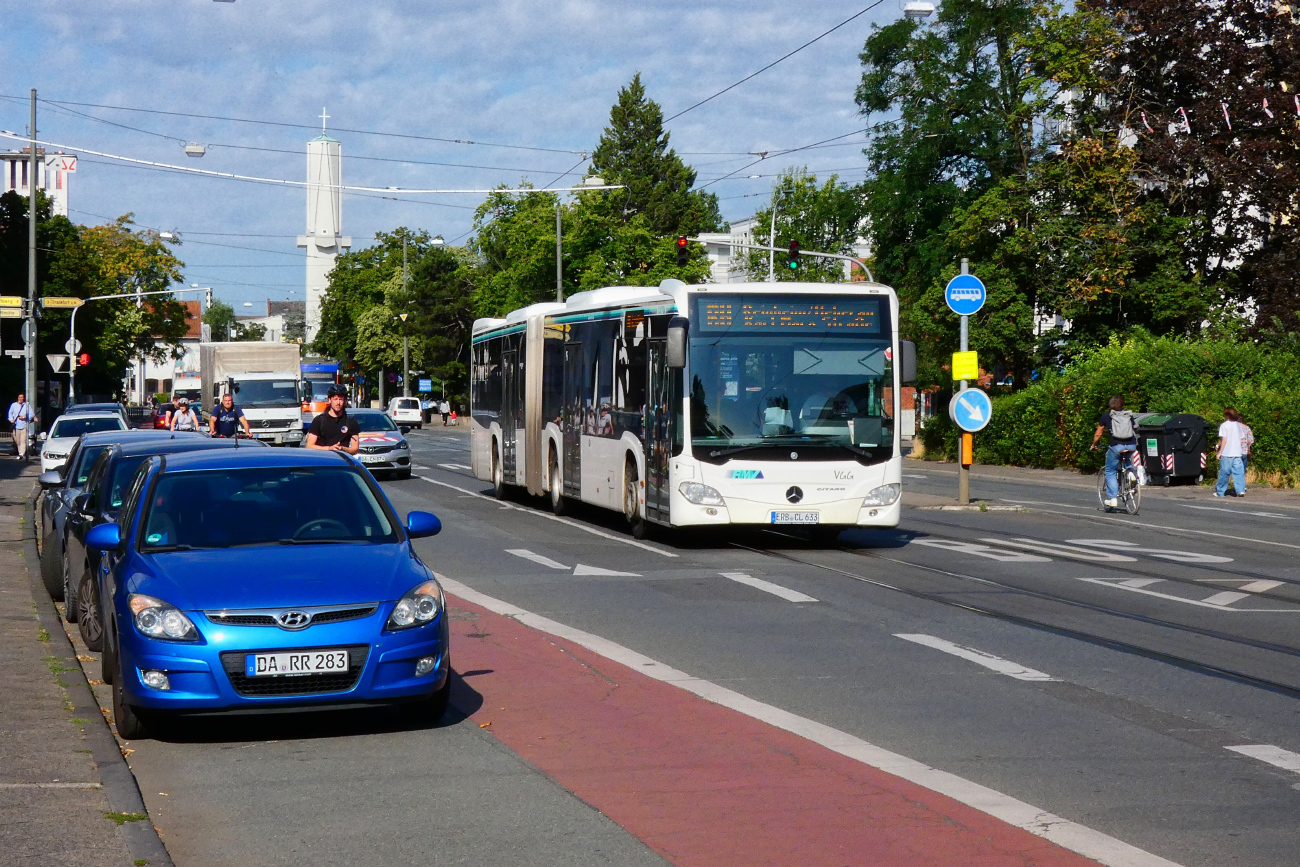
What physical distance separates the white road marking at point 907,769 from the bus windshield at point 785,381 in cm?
641

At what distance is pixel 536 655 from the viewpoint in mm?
10625

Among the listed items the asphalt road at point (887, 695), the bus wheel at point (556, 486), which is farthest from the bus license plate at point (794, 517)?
the bus wheel at point (556, 486)

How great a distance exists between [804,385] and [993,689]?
8.60 m

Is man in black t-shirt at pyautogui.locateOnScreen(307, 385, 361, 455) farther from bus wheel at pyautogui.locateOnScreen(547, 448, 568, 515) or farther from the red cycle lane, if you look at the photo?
the red cycle lane

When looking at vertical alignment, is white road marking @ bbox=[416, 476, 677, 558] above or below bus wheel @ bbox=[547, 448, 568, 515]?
below

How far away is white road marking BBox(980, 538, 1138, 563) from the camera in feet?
57.3

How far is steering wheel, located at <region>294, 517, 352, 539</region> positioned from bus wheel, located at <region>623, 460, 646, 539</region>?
10.5m

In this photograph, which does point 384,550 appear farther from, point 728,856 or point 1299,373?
point 1299,373

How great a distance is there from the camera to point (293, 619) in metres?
7.75

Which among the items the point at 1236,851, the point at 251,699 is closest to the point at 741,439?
the point at 251,699

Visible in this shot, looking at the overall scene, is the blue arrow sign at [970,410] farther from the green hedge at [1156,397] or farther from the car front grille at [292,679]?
the car front grille at [292,679]

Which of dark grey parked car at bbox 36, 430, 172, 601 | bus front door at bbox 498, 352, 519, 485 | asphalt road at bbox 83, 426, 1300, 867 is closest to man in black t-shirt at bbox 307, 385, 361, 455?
asphalt road at bbox 83, 426, 1300, 867

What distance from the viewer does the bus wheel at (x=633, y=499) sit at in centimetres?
1945

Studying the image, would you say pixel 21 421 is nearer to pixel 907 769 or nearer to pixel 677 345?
pixel 677 345
